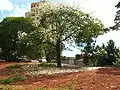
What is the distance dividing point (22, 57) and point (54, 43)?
14.9 m

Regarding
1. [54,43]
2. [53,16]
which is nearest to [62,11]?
[53,16]

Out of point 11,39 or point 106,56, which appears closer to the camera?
point 106,56

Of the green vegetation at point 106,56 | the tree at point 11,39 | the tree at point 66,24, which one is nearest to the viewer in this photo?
the tree at point 66,24

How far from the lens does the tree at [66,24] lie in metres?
33.0

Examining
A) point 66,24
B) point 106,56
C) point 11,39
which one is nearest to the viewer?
point 66,24

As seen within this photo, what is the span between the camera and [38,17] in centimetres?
3400

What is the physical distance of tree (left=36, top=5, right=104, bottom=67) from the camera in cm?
3300

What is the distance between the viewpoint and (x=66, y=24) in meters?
33.2

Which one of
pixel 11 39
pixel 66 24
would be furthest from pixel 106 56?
pixel 11 39

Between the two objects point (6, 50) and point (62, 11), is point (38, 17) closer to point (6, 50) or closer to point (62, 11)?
point (62, 11)

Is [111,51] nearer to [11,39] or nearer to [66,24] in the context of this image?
[66,24]

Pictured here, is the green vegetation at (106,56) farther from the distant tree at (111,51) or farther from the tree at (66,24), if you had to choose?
the tree at (66,24)

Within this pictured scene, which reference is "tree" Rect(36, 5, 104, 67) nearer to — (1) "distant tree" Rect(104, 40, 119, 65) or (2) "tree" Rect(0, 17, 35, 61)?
(1) "distant tree" Rect(104, 40, 119, 65)

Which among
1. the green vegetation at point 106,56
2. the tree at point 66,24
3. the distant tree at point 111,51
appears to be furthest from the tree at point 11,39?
the tree at point 66,24
